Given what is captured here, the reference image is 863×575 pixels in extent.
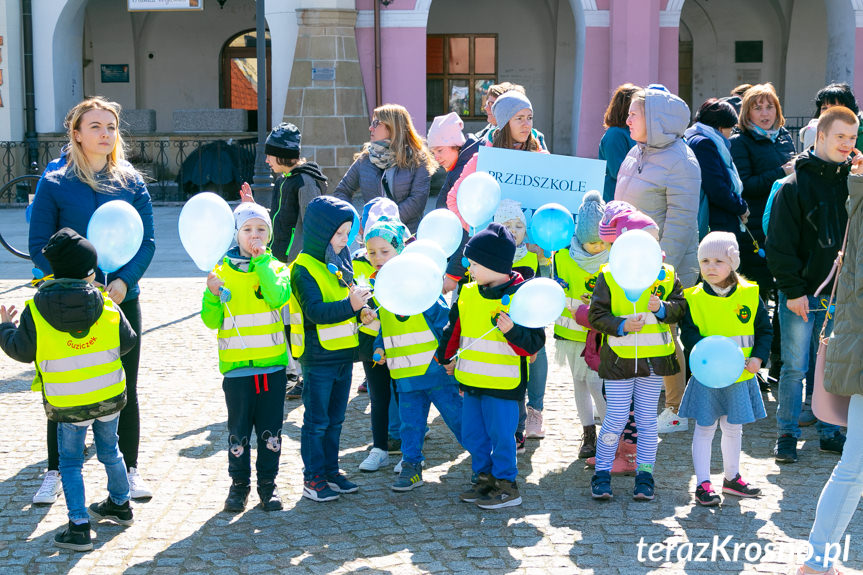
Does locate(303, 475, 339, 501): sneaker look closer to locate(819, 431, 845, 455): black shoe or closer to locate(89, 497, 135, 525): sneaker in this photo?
locate(89, 497, 135, 525): sneaker

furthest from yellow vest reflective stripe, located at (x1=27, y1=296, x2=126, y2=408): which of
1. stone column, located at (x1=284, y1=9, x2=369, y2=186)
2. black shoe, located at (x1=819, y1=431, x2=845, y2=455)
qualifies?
stone column, located at (x1=284, y1=9, x2=369, y2=186)

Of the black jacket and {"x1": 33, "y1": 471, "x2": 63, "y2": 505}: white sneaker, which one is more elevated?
the black jacket

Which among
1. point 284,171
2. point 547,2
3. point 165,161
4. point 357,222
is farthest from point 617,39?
point 357,222

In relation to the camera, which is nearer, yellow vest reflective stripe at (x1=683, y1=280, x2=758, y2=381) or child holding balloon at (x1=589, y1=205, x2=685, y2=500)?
child holding balloon at (x1=589, y1=205, x2=685, y2=500)

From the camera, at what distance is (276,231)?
6195 millimetres

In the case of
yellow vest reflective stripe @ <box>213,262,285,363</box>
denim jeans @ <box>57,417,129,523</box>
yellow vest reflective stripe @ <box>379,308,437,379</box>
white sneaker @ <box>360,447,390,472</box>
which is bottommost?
white sneaker @ <box>360,447,390,472</box>

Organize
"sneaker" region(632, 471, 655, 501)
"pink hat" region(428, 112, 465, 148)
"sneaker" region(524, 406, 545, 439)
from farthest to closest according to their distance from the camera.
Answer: "pink hat" region(428, 112, 465, 148), "sneaker" region(524, 406, 545, 439), "sneaker" region(632, 471, 655, 501)

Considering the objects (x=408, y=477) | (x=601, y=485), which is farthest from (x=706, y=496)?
(x=408, y=477)

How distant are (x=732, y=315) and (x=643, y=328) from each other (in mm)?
433

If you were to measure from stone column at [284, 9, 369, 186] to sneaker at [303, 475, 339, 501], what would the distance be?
39.8 feet

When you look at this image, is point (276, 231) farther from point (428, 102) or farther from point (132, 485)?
point (428, 102)

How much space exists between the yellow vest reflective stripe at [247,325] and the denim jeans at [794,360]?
104 inches

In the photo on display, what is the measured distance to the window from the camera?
20750 millimetres

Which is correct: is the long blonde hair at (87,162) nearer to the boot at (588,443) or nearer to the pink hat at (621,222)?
the pink hat at (621,222)
